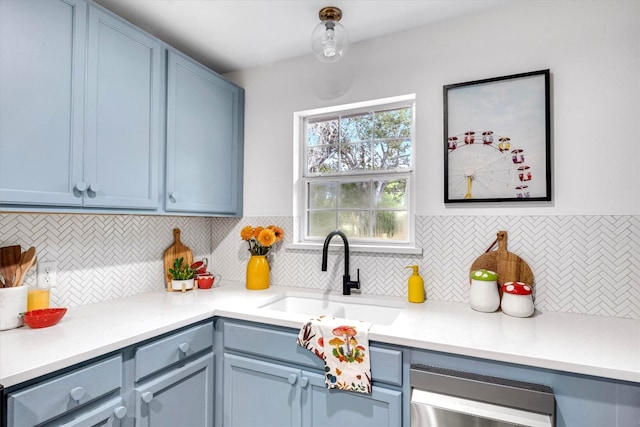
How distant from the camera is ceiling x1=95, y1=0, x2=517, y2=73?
168cm

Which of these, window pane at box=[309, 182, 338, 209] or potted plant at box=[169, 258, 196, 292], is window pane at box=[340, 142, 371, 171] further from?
potted plant at box=[169, 258, 196, 292]

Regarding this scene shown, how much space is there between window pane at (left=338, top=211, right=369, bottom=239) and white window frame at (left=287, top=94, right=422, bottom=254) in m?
0.06

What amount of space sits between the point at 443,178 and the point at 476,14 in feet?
2.84

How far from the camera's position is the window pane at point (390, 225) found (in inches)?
79.2

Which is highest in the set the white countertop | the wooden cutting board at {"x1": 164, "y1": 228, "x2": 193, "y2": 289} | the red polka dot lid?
the wooden cutting board at {"x1": 164, "y1": 228, "x2": 193, "y2": 289}

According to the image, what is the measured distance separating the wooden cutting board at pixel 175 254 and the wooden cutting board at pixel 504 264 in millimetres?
1735

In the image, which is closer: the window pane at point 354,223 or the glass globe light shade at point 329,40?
the glass globe light shade at point 329,40

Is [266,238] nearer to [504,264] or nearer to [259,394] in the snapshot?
[259,394]

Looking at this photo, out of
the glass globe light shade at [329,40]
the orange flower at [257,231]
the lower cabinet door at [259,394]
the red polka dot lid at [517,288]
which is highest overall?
the glass globe light shade at [329,40]

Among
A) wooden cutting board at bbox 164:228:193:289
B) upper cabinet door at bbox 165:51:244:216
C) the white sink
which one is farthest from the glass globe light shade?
wooden cutting board at bbox 164:228:193:289

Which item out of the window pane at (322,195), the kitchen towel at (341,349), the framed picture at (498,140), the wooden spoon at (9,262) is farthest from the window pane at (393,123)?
the wooden spoon at (9,262)

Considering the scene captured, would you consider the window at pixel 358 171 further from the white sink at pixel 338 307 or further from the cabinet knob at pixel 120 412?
the cabinet knob at pixel 120 412

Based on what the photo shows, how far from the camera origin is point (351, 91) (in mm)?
2070

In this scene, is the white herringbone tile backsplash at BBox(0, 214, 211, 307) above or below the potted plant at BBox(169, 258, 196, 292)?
above
